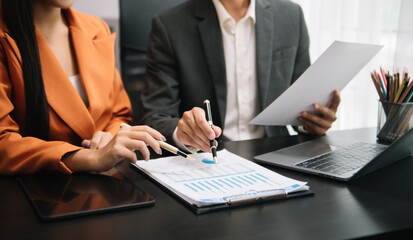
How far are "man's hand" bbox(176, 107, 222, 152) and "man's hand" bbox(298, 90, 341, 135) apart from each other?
38 centimetres

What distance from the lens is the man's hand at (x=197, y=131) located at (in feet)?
3.09

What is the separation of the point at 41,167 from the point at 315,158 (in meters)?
0.62

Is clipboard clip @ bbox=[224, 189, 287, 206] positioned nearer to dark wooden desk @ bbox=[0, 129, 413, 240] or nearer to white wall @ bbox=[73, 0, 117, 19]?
dark wooden desk @ bbox=[0, 129, 413, 240]

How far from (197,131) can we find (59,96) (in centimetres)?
43

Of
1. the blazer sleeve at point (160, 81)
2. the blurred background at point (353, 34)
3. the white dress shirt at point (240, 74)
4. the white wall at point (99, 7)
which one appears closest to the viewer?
the blazer sleeve at point (160, 81)

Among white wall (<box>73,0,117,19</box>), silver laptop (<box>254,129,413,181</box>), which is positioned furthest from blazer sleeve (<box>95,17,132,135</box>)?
white wall (<box>73,0,117,19</box>)

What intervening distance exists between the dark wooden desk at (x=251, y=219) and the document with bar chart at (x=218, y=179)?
0.07 ft

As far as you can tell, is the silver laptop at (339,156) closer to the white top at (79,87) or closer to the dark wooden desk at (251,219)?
the dark wooden desk at (251,219)

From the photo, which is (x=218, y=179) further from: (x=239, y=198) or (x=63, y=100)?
(x=63, y=100)

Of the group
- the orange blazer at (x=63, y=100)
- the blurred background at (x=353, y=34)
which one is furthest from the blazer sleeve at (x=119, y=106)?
the blurred background at (x=353, y=34)

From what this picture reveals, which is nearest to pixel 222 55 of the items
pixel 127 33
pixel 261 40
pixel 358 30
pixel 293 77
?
pixel 261 40

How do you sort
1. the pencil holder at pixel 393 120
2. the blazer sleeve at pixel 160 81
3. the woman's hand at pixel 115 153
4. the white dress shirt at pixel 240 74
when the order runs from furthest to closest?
the white dress shirt at pixel 240 74 < the blazer sleeve at pixel 160 81 < the pencil holder at pixel 393 120 < the woman's hand at pixel 115 153

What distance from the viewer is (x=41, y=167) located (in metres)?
0.89

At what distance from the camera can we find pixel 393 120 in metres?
1.19
